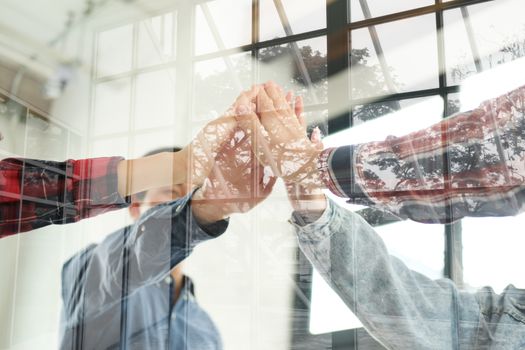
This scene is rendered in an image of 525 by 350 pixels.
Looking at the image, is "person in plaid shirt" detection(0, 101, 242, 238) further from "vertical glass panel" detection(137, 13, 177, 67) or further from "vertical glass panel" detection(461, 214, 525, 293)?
"vertical glass panel" detection(461, 214, 525, 293)

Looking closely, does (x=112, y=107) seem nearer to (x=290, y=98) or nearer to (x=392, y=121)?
(x=290, y=98)

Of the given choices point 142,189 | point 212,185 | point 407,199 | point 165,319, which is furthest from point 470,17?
point 165,319

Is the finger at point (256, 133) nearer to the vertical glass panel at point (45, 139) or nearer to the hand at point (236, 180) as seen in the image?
the hand at point (236, 180)

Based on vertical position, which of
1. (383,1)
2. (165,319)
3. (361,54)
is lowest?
(165,319)

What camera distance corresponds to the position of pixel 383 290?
1.01 meters

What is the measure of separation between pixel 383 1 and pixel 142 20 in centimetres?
71

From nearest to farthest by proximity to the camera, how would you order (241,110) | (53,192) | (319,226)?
(319,226) → (241,110) → (53,192)

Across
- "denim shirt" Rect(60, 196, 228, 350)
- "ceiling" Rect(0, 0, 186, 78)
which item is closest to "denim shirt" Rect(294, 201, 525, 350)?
"denim shirt" Rect(60, 196, 228, 350)

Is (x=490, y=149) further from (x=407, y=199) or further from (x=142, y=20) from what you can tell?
(x=142, y=20)

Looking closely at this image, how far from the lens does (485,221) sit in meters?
0.93

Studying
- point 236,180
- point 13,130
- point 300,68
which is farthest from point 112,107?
point 300,68

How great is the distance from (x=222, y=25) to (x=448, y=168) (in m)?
0.67

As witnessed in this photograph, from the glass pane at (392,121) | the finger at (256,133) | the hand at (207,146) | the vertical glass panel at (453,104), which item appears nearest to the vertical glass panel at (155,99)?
the hand at (207,146)

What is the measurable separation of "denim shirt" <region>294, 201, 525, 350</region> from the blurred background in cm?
3
